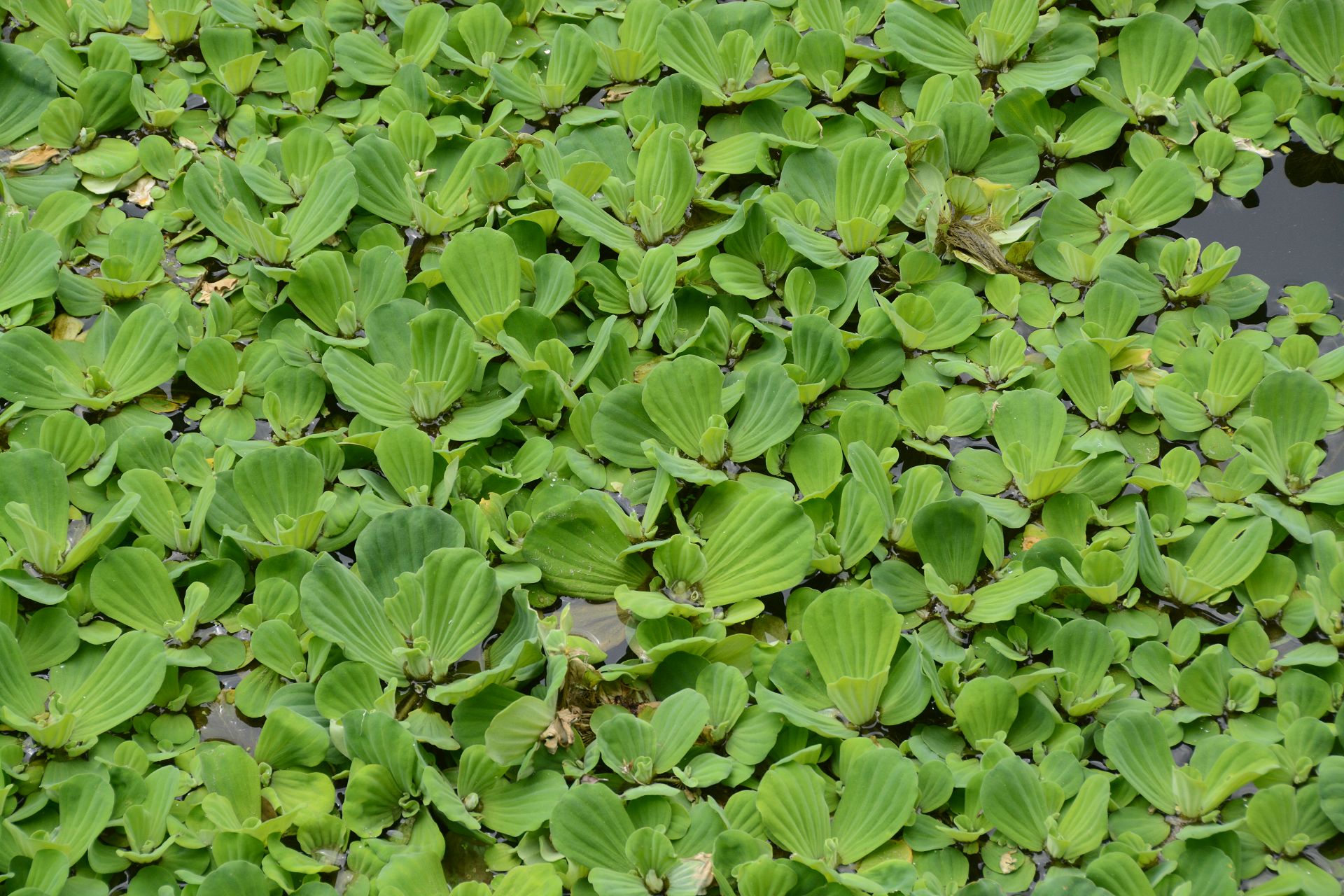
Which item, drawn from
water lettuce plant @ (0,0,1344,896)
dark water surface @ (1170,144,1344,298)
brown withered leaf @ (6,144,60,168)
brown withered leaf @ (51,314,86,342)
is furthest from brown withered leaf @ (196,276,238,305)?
dark water surface @ (1170,144,1344,298)

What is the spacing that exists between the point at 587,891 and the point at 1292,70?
243 centimetres

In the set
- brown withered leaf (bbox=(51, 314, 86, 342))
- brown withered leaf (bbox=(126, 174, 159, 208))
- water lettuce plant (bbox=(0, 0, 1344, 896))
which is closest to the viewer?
water lettuce plant (bbox=(0, 0, 1344, 896))

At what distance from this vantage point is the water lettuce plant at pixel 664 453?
6.15 ft

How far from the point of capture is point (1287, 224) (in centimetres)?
268

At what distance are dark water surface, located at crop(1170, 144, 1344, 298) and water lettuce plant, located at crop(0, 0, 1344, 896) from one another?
0.11 ft

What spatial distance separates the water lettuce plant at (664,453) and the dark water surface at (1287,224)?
3cm

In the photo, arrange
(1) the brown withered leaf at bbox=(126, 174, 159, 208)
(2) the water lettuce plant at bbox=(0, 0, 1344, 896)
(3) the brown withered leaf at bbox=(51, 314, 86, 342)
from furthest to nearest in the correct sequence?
(1) the brown withered leaf at bbox=(126, 174, 159, 208)
(3) the brown withered leaf at bbox=(51, 314, 86, 342)
(2) the water lettuce plant at bbox=(0, 0, 1344, 896)

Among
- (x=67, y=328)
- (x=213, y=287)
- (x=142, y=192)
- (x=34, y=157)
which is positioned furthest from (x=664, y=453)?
(x=34, y=157)

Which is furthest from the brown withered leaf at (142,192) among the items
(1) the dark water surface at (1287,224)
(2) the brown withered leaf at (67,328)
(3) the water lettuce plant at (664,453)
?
(1) the dark water surface at (1287,224)

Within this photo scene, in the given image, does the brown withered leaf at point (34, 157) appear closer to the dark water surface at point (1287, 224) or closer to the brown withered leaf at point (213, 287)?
the brown withered leaf at point (213, 287)

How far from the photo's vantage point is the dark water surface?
2592 mm

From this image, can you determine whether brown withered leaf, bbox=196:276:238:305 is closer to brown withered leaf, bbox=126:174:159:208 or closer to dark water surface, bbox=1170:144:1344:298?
brown withered leaf, bbox=126:174:159:208

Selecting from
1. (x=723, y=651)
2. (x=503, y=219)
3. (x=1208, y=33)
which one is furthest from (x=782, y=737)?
(x=1208, y=33)

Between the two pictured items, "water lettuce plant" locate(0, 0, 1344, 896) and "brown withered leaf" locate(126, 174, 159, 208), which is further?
"brown withered leaf" locate(126, 174, 159, 208)
